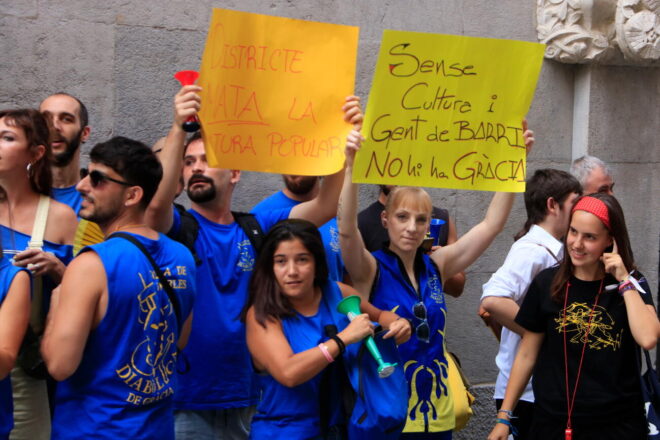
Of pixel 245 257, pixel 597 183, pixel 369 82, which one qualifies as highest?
pixel 369 82

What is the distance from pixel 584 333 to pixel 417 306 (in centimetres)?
71

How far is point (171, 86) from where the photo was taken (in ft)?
19.0

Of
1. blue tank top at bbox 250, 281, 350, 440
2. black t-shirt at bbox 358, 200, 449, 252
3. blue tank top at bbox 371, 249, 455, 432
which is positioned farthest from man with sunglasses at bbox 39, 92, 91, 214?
black t-shirt at bbox 358, 200, 449, 252

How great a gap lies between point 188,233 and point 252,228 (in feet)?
1.11

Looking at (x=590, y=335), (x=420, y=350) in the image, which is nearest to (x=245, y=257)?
(x=420, y=350)

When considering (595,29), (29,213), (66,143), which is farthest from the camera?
(595,29)

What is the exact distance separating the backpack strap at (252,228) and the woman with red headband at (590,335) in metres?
1.23

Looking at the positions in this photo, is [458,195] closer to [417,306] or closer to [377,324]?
[417,306]

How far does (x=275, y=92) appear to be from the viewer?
3.90 metres

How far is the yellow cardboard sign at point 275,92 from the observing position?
12.3 feet

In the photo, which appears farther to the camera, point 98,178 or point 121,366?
point 98,178

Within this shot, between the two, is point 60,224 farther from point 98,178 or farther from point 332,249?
point 332,249

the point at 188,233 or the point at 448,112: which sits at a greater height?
the point at 448,112

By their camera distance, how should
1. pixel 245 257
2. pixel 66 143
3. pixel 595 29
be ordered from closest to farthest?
pixel 245 257 < pixel 66 143 < pixel 595 29
